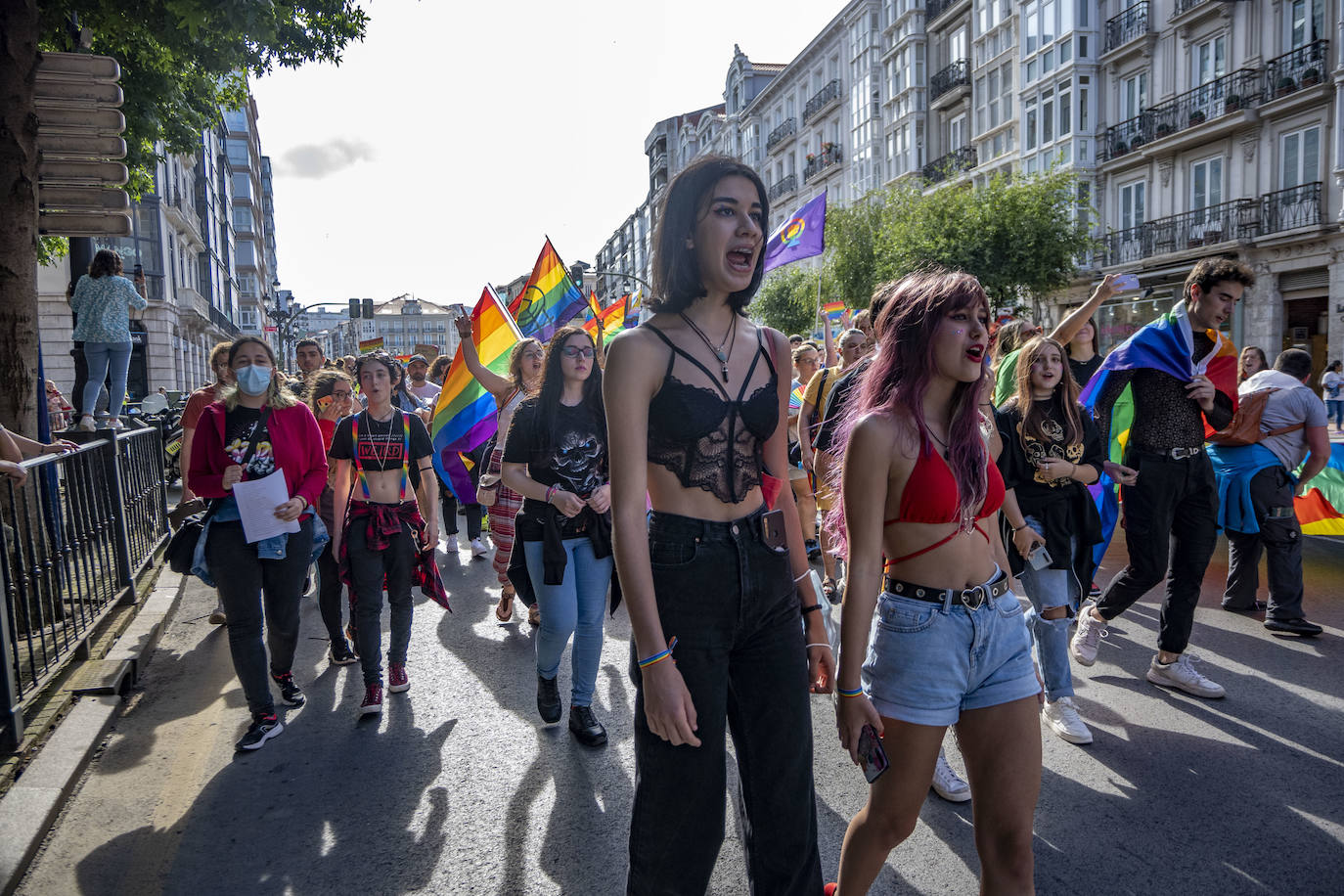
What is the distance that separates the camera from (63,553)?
5.53 m

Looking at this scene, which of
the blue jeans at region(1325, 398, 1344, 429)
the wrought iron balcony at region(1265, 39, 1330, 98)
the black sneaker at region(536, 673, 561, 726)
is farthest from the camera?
the wrought iron balcony at region(1265, 39, 1330, 98)

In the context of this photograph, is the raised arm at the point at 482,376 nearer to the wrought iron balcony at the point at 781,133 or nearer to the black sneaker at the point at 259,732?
the black sneaker at the point at 259,732

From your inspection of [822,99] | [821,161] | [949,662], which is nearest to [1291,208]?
[949,662]

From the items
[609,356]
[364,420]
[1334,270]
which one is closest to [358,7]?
[364,420]

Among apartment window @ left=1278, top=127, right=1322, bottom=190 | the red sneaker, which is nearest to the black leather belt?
the red sneaker

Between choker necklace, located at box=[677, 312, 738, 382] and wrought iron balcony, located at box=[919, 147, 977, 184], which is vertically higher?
wrought iron balcony, located at box=[919, 147, 977, 184]

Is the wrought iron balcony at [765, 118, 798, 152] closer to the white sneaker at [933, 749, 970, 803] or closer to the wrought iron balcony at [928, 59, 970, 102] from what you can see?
the wrought iron balcony at [928, 59, 970, 102]

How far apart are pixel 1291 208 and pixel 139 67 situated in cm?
2631

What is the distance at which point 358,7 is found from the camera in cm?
934

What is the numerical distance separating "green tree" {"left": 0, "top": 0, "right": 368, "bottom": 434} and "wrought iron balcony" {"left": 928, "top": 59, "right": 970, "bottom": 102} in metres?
35.0

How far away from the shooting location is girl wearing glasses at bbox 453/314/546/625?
210 inches

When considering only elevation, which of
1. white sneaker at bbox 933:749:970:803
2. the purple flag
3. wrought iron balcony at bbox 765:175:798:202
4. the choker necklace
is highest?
wrought iron balcony at bbox 765:175:798:202

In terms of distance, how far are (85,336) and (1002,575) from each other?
914 cm

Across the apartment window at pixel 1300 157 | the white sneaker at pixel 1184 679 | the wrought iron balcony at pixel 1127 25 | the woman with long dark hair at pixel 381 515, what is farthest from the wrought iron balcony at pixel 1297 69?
the woman with long dark hair at pixel 381 515
